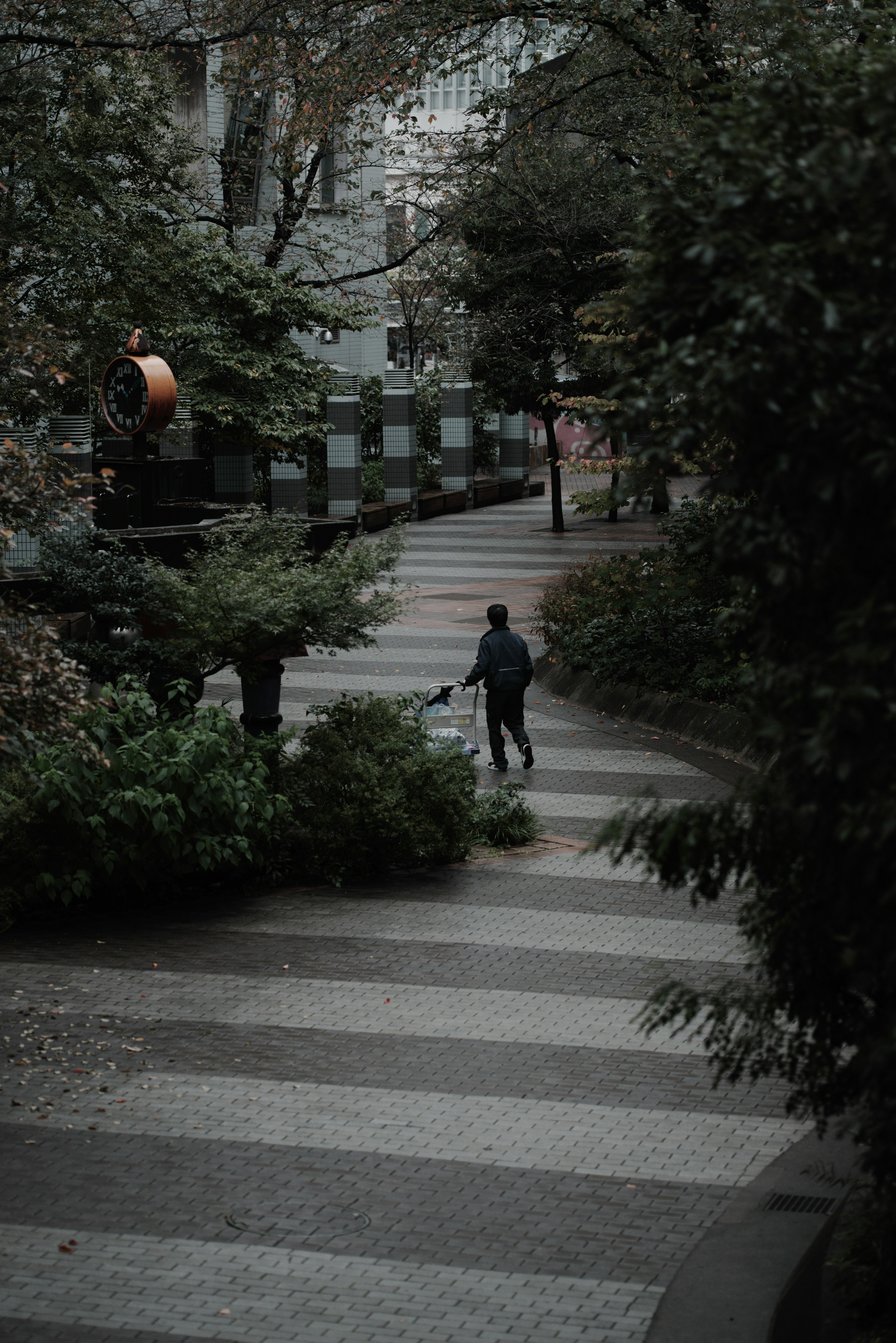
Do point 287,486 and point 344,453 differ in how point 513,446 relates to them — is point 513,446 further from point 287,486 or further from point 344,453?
point 287,486

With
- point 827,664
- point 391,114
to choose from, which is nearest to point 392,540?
point 827,664

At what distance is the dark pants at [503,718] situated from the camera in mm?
13977

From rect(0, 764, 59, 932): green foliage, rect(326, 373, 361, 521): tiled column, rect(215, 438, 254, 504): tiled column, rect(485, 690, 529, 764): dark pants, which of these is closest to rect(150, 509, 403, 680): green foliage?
rect(0, 764, 59, 932): green foliage

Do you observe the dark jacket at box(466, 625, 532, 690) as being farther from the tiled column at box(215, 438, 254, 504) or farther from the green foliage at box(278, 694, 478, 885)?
the tiled column at box(215, 438, 254, 504)

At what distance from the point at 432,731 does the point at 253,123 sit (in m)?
19.6

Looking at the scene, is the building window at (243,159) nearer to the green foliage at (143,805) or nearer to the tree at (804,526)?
the green foliage at (143,805)

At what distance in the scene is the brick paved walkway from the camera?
5598 millimetres

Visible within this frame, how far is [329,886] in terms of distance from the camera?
10930 millimetres

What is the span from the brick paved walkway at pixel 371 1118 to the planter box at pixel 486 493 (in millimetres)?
31118

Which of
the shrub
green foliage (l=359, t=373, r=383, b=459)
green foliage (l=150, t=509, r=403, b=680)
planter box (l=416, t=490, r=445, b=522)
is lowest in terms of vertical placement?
green foliage (l=150, t=509, r=403, b=680)

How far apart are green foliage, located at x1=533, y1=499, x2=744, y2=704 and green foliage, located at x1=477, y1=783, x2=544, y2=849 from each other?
379cm

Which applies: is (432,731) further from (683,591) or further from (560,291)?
(560,291)

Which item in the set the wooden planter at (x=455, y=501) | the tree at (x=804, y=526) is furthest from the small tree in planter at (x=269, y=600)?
the wooden planter at (x=455, y=501)

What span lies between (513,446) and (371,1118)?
127 ft
